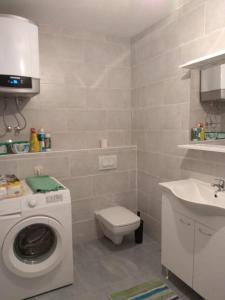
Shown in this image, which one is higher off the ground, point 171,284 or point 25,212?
point 25,212

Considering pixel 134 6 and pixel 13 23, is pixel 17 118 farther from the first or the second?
pixel 134 6

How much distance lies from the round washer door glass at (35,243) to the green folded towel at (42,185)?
10.7 inches

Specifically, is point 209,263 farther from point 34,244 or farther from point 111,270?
point 34,244

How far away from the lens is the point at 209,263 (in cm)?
159

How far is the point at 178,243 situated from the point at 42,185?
1190 millimetres

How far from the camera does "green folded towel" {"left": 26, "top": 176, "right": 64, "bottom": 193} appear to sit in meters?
1.90

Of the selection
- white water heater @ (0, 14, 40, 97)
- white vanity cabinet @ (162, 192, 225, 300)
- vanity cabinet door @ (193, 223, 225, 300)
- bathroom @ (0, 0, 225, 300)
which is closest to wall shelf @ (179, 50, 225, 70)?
bathroom @ (0, 0, 225, 300)

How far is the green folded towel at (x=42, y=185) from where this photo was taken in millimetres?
1897

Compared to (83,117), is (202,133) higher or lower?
lower

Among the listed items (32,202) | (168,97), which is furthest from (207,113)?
(32,202)

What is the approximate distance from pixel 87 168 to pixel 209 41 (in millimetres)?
1682

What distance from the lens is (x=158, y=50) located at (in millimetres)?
2475

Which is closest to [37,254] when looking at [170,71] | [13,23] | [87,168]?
[87,168]

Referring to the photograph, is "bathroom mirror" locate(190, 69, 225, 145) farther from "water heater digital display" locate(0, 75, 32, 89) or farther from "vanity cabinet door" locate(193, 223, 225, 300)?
"water heater digital display" locate(0, 75, 32, 89)
